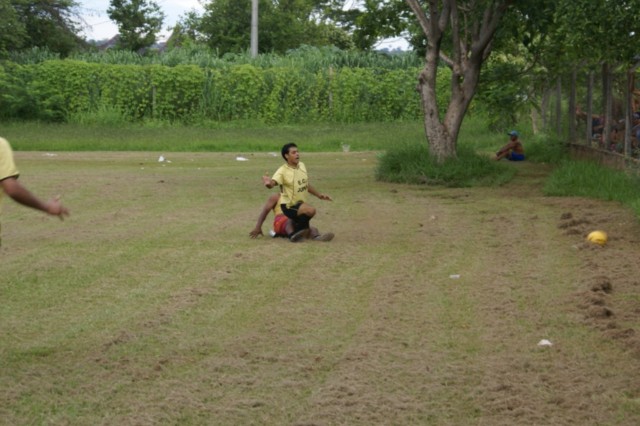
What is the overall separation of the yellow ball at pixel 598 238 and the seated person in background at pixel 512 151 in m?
12.7

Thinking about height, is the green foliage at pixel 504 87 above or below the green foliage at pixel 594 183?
above

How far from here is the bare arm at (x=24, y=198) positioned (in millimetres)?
6695

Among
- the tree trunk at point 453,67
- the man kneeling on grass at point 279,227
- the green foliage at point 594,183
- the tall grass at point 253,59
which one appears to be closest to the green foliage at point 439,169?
the tree trunk at point 453,67

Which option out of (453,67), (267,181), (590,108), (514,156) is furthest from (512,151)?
(267,181)

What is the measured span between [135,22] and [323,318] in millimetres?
50214

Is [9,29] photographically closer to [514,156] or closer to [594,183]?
[514,156]

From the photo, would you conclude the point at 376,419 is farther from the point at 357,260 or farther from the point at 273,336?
the point at 357,260

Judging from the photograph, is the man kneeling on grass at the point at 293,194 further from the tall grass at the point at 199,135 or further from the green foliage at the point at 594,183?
the tall grass at the point at 199,135

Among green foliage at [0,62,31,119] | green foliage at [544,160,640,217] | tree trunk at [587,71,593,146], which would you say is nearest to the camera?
green foliage at [544,160,640,217]

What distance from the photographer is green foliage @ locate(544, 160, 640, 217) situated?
16719mm

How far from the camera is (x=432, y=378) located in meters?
6.88

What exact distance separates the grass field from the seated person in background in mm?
9368

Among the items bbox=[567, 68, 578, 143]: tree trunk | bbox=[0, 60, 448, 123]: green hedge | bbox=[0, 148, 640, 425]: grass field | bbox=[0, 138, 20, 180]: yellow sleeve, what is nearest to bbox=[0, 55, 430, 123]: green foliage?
bbox=[0, 60, 448, 123]: green hedge

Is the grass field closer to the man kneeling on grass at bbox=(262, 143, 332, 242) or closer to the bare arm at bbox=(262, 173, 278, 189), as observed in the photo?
the man kneeling on grass at bbox=(262, 143, 332, 242)
